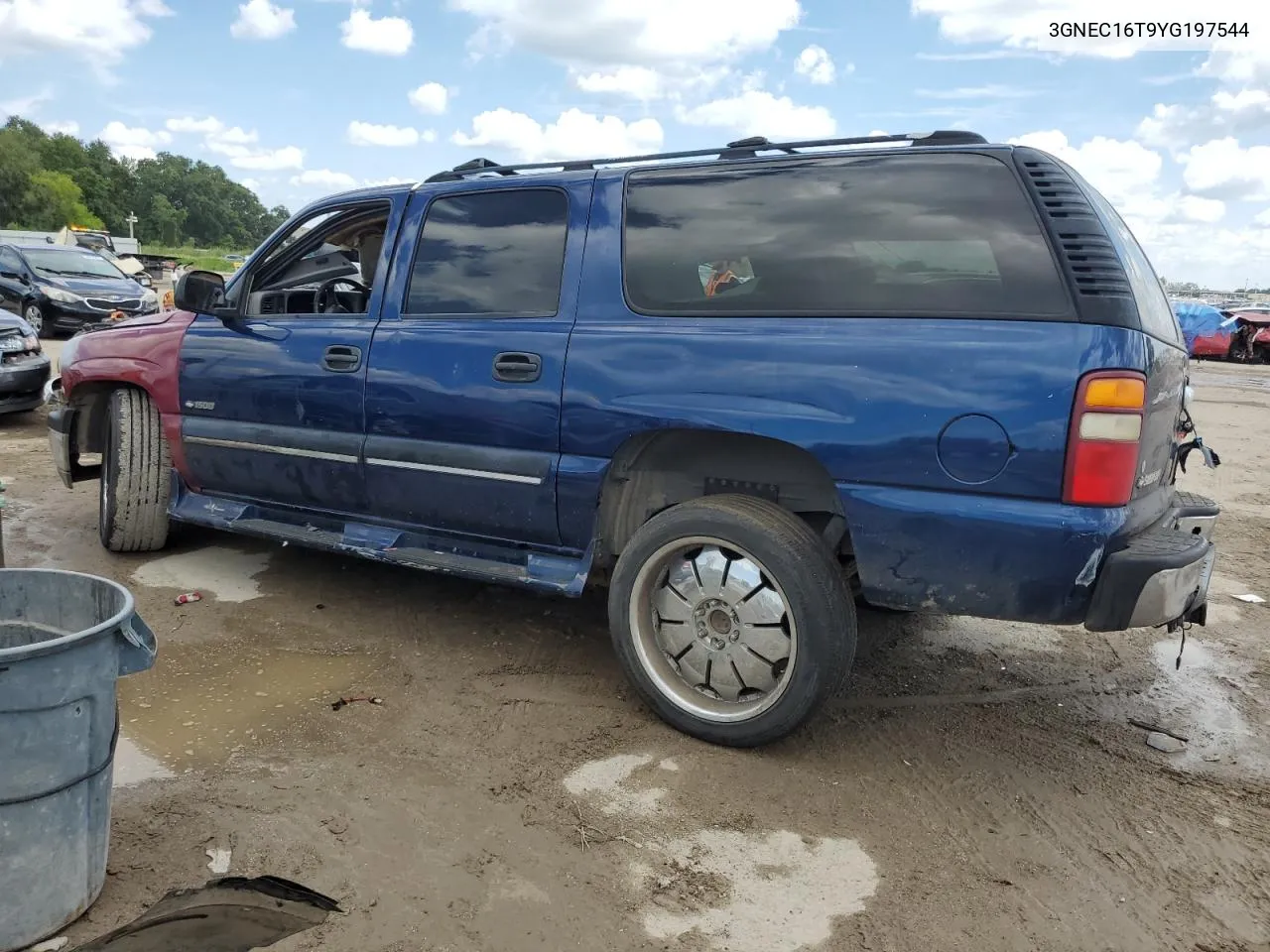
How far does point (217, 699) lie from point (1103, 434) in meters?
3.09

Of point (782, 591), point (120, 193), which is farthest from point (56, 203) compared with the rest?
point (782, 591)

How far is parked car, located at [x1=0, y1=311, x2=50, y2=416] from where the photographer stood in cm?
861

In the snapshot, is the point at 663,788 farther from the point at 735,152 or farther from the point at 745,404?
the point at 735,152

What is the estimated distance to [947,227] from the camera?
298cm

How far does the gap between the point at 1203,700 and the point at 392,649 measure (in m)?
3.31

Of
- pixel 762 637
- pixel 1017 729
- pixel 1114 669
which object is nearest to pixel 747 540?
pixel 762 637

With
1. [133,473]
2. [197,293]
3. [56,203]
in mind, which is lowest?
[133,473]

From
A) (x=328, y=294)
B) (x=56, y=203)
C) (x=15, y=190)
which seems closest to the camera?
(x=328, y=294)

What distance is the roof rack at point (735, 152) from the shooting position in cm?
315

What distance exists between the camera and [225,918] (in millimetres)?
2340

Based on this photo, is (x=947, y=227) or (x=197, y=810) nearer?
(x=197, y=810)

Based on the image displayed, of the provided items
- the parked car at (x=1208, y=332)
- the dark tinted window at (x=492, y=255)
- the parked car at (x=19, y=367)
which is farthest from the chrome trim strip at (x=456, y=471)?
the parked car at (x=1208, y=332)

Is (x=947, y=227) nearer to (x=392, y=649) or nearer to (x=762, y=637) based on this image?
(x=762, y=637)

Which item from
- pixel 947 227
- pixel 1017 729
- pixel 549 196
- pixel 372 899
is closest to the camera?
pixel 372 899
